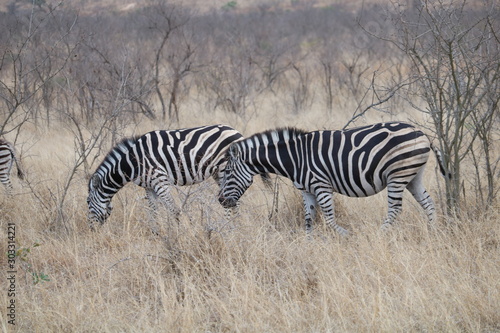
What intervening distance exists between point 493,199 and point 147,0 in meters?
13.4

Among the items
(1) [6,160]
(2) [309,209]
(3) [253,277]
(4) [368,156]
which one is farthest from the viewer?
(1) [6,160]

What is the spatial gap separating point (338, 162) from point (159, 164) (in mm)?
1883

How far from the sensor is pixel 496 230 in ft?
14.8

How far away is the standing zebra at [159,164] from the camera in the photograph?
577 centimetres

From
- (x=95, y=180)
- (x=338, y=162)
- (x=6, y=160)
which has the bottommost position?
(x=338, y=162)

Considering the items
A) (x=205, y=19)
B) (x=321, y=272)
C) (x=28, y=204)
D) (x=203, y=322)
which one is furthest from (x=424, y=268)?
(x=205, y=19)

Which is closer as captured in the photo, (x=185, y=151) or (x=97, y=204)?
(x=97, y=204)

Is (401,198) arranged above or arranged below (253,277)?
above

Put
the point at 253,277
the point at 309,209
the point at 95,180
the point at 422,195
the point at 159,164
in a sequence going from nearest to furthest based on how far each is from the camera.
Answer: the point at 253,277 → the point at 422,195 → the point at 309,209 → the point at 95,180 → the point at 159,164

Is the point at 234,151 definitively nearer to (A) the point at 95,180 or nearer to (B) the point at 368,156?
(B) the point at 368,156

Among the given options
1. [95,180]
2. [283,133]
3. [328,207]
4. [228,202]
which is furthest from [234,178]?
[95,180]

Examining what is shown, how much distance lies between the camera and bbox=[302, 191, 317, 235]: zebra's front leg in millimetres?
5352

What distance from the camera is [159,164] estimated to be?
5879 mm

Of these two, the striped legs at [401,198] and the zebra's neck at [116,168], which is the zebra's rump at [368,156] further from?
the zebra's neck at [116,168]
